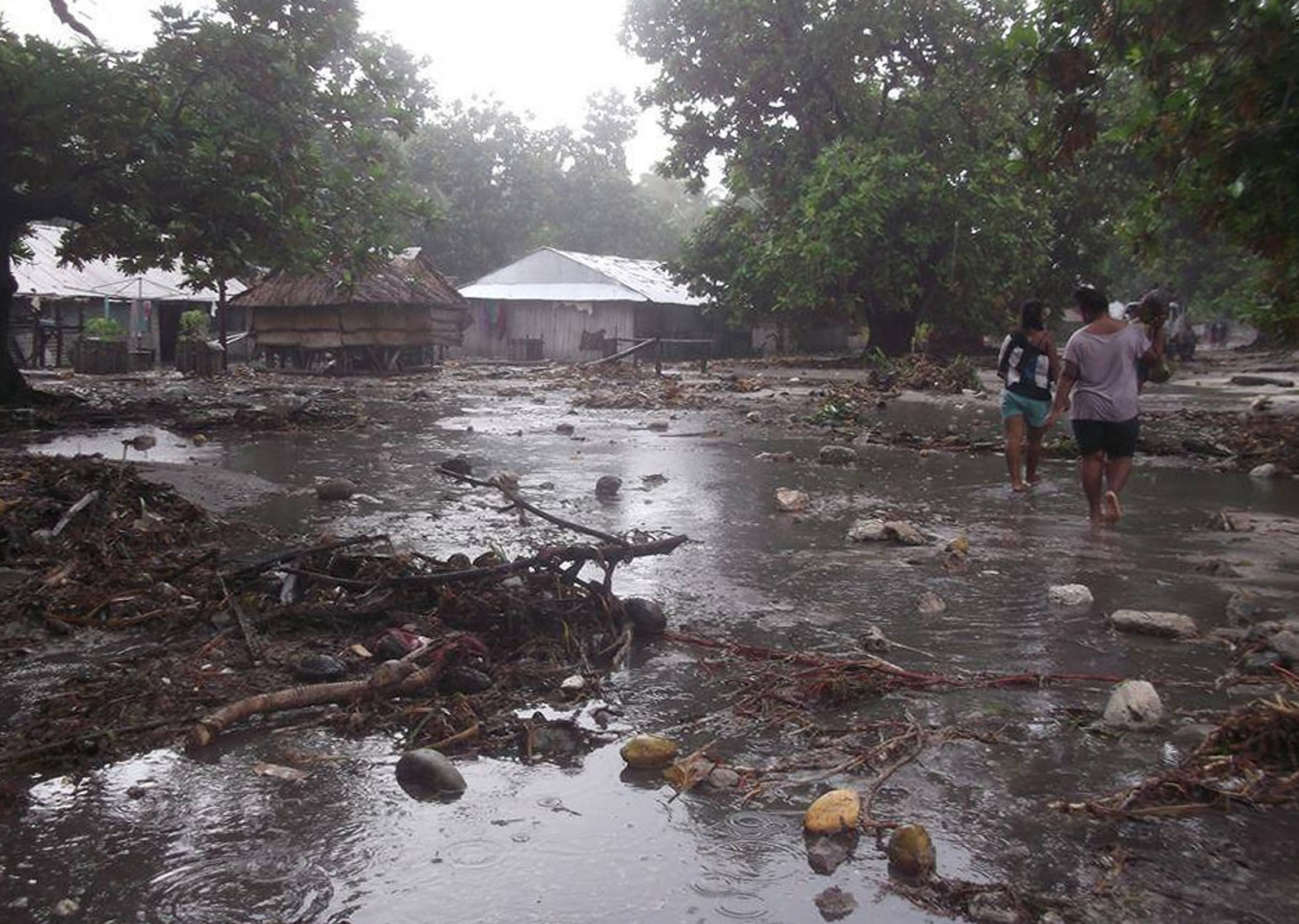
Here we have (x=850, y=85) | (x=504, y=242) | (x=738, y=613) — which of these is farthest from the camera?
(x=504, y=242)

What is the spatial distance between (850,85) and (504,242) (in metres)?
23.6

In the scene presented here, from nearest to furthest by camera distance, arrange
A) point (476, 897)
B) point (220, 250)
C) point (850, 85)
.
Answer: point (476, 897), point (220, 250), point (850, 85)

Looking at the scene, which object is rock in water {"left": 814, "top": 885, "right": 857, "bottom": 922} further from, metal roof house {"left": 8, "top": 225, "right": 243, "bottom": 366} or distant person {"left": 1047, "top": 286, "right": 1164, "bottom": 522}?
metal roof house {"left": 8, "top": 225, "right": 243, "bottom": 366}

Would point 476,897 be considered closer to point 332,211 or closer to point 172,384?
point 332,211

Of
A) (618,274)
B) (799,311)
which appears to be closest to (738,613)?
(799,311)

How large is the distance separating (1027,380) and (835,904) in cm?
666

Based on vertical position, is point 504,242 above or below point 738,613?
above

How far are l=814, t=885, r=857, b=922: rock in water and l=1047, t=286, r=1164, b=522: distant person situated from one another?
17.0 feet

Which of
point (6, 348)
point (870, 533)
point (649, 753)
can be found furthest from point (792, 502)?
point (6, 348)

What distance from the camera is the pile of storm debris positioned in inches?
135

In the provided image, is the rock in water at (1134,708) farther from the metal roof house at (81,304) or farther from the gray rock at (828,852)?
the metal roof house at (81,304)

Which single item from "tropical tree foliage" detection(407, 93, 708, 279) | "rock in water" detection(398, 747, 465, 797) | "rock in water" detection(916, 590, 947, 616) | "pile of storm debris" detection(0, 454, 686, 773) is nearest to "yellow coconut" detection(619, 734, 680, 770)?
"pile of storm debris" detection(0, 454, 686, 773)

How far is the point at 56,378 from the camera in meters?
22.7

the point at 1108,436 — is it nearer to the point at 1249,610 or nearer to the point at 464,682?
the point at 1249,610
